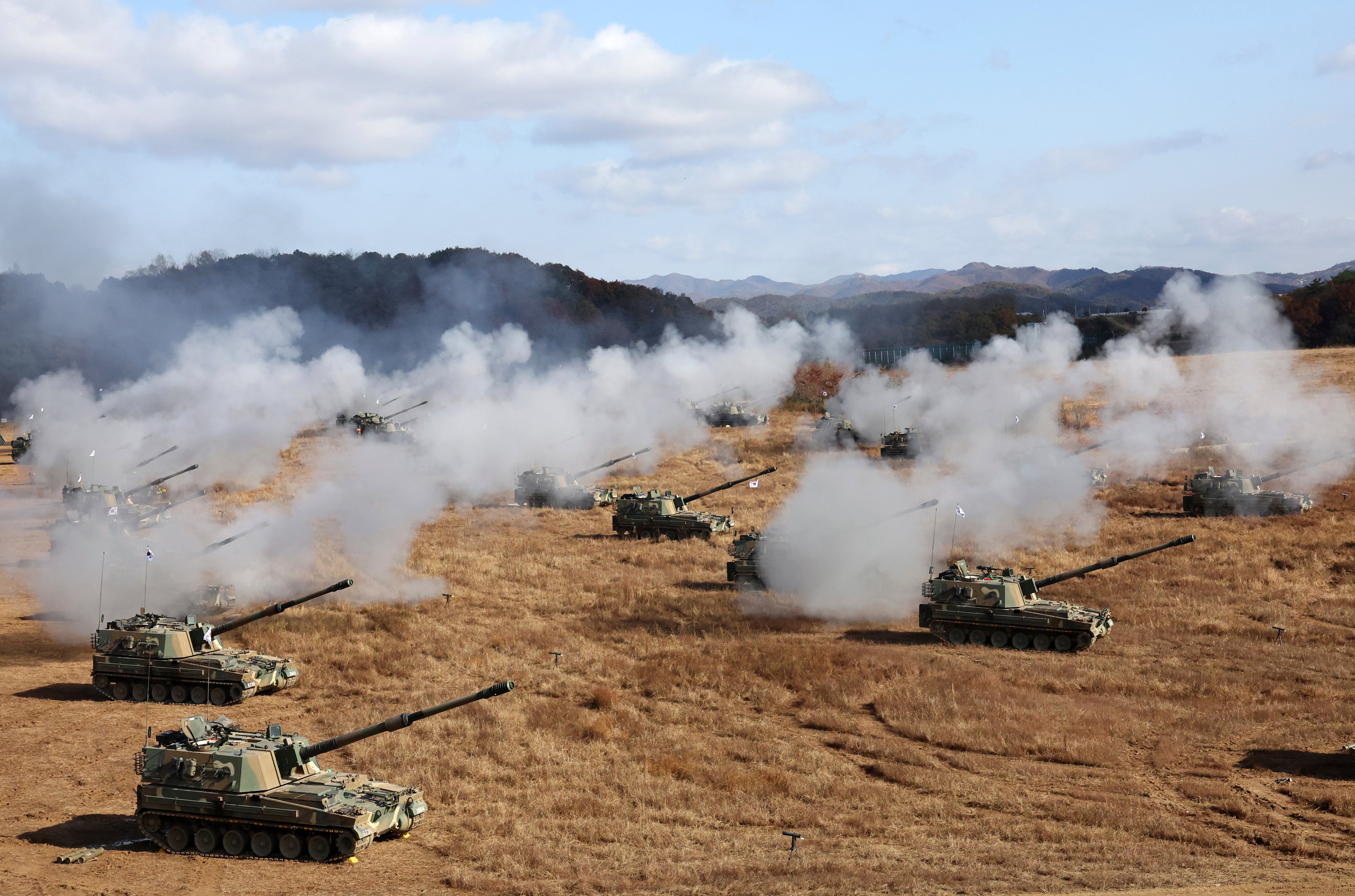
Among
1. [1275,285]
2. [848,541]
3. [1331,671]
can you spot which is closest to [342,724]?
[848,541]

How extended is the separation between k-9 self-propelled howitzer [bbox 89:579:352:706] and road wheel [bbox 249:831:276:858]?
794 centimetres

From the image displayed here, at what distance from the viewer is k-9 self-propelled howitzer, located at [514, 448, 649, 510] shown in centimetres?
5159

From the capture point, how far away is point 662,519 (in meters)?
43.6

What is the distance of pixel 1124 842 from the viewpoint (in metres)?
17.2

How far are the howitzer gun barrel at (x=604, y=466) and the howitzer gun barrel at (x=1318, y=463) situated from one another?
87.3 feet

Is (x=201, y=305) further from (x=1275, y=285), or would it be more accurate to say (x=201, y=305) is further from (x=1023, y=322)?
(x=1275, y=285)

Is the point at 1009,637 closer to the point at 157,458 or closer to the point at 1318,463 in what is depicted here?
the point at 1318,463

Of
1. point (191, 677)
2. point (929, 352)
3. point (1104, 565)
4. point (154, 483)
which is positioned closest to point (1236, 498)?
point (1104, 565)

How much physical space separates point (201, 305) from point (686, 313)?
39549 millimetres

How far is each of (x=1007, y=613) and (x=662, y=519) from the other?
16728 millimetres

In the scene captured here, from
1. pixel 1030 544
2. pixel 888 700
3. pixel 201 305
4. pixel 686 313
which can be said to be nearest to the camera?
pixel 888 700

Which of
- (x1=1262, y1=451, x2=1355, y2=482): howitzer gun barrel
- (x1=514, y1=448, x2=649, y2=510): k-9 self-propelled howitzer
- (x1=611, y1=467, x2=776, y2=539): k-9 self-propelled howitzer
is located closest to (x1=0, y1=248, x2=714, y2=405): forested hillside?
(x1=514, y1=448, x2=649, y2=510): k-9 self-propelled howitzer

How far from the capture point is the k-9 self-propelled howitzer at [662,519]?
143ft

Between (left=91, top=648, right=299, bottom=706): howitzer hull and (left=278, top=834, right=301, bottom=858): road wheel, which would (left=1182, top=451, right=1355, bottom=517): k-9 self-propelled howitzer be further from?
(left=278, top=834, right=301, bottom=858): road wheel
